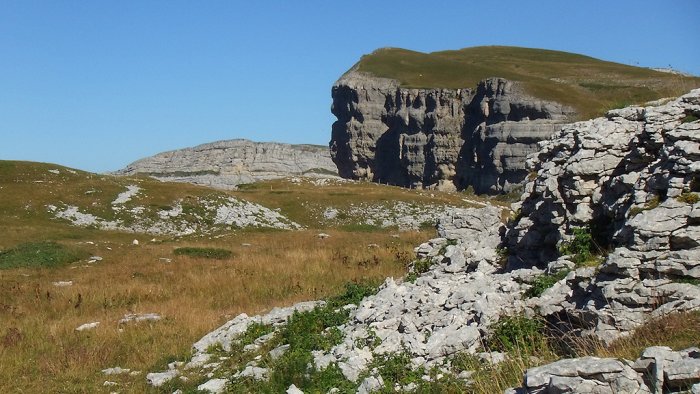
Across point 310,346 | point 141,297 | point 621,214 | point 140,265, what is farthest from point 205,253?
point 621,214

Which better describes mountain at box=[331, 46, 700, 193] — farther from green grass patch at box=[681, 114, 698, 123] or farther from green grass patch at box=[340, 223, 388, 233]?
green grass patch at box=[681, 114, 698, 123]

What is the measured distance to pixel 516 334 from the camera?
925 cm

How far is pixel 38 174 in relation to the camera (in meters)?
57.3

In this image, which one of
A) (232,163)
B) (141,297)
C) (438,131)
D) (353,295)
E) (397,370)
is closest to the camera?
(397,370)

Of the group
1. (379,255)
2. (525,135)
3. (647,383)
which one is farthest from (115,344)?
(525,135)

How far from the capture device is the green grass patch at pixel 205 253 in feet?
94.1

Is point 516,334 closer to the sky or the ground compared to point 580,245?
closer to the ground

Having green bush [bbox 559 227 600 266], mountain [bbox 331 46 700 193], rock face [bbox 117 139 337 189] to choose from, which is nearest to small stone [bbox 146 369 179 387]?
green bush [bbox 559 227 600 266]

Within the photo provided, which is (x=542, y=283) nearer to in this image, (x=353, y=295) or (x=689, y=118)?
(x=689, y=118)

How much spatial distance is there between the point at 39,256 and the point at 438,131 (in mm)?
94550

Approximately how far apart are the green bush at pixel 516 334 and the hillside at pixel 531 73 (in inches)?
2853

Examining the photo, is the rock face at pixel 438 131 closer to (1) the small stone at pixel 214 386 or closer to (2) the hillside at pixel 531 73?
(2) the hillside at pixel 531 73

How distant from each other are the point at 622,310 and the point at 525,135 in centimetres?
9014

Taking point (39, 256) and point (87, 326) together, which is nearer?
point (87, 326)
